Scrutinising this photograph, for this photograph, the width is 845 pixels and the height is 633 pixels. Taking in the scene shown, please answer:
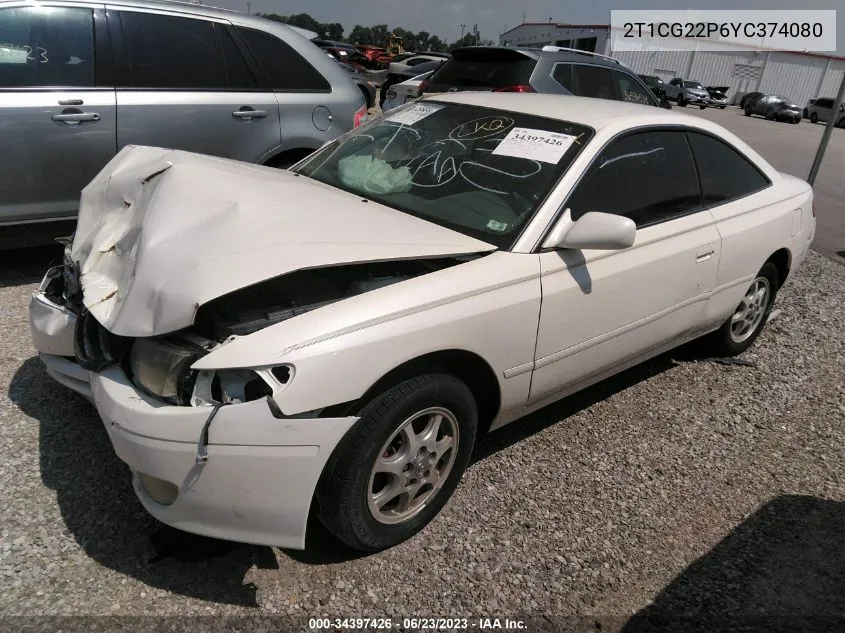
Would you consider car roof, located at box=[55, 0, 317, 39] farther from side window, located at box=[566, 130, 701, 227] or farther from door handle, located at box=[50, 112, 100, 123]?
side window, located at box=[566, 130, 701, 227]

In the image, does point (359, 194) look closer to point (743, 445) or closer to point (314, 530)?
point (314, 530)

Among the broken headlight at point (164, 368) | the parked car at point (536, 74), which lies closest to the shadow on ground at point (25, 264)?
the broken headlight at point (164, 368)

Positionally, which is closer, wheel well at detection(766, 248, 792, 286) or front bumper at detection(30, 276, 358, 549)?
front bumper at detection(30, 276, 358, 549)

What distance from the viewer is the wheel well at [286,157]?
195 inches

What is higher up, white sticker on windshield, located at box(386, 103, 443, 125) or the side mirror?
white sticker on windshield, located at box(386, 103, 443, 125)

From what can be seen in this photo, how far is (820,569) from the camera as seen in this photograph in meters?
2.58

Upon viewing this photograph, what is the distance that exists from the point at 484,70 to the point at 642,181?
5.12 m

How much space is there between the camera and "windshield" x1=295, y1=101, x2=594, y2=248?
277cm

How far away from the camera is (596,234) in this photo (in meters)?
2.54

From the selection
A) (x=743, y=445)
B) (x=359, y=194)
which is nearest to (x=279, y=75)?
(x=359, y=194)

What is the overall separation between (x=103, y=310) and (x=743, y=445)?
310 cm

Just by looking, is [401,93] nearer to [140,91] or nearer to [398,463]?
[140,91]

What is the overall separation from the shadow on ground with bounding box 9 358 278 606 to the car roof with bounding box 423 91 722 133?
234cm

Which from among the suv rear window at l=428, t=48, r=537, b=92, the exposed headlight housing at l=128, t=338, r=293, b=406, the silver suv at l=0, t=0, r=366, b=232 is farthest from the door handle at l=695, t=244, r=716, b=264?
the suv rear window at l=428, t=48, r=537, b=92
